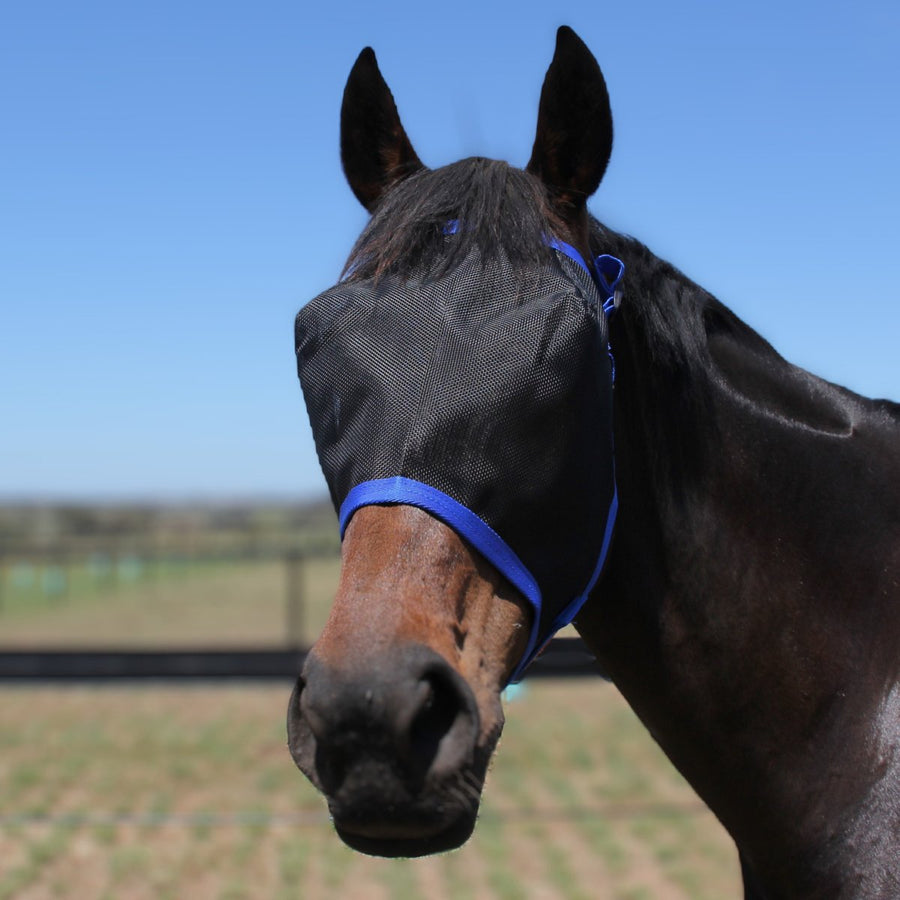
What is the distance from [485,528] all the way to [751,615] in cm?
73

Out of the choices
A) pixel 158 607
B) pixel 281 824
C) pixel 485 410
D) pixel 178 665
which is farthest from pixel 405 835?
pixel 158 607

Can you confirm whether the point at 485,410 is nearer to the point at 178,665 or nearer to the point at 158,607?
the point at 178,665

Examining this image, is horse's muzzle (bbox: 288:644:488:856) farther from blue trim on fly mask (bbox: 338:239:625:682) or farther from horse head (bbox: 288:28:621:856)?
blue trim on fly mask (bbox: 338:239:625:682)

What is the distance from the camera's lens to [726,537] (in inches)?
86.9

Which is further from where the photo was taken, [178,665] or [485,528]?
[178,665]

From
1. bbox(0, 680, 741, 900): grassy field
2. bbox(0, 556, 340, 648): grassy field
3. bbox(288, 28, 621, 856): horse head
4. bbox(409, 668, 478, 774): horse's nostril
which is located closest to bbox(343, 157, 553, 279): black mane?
bbox(288, 28, 621, 856): horse head

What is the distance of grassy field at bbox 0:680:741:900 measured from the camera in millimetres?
6176

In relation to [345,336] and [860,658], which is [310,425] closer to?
[345,336]

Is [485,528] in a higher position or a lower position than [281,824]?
higher

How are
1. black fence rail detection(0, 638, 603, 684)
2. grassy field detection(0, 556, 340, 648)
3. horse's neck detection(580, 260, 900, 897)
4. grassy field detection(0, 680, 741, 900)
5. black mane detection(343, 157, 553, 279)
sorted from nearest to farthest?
black mane detection(343, 157, 553, 279)
horse's neck detection(580, 260, 900, 897)
grassy field detection(0, 680, 741, 900)
black fence rail detection(0, 638, 603, 684)
grassy field detection(0, 556, 340, 648)

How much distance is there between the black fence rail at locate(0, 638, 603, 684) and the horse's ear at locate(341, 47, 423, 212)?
5.79m

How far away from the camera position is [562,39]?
2154mm

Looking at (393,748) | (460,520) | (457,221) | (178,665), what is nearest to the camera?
(393,748)

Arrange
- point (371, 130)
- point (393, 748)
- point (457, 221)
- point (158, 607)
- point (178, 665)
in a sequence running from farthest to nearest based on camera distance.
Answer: point (158, 607) < point (178, 665) < point (371, 130) < point (457, 221) < point (393, 748)
